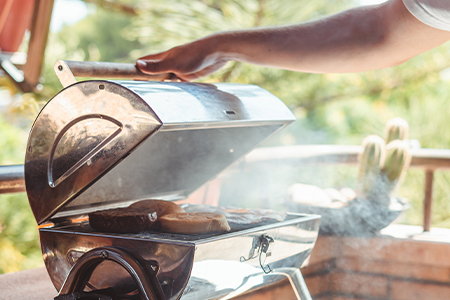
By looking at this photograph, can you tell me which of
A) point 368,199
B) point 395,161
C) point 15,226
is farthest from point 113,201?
point 15,226

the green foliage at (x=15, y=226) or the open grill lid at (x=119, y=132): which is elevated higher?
the open grill lid at (x=119, y=132)

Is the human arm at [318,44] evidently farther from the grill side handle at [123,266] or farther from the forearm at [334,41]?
the grill side handle at [123,266]

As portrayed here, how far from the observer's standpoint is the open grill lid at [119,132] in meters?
0.94

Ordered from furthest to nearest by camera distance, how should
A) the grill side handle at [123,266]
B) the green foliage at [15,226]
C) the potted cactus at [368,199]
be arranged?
the green foliage at [15,226] < the potted cactus at [368,199] < the grill side handle at [123,266]

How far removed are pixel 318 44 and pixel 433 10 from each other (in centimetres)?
39

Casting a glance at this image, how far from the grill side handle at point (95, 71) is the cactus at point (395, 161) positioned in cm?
133

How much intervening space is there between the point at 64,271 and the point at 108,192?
1.04 feet

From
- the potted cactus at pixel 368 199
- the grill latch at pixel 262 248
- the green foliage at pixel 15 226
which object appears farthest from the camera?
the green foliage at pixel 15 226

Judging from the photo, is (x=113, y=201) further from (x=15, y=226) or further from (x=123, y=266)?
(x=15, y=226)

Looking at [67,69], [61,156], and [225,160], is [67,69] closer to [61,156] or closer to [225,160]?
[61,156]

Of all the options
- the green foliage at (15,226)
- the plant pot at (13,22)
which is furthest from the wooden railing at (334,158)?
the green foliage at (15,226)

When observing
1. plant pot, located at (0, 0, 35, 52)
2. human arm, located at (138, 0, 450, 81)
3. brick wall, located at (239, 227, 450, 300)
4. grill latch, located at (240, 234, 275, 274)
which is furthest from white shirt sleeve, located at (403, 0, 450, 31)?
plant pot, located at (0, 0, 35, 52)

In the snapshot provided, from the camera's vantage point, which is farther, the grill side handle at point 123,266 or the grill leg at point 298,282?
the grill leg at point 298,282

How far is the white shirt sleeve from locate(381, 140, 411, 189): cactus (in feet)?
4.18
